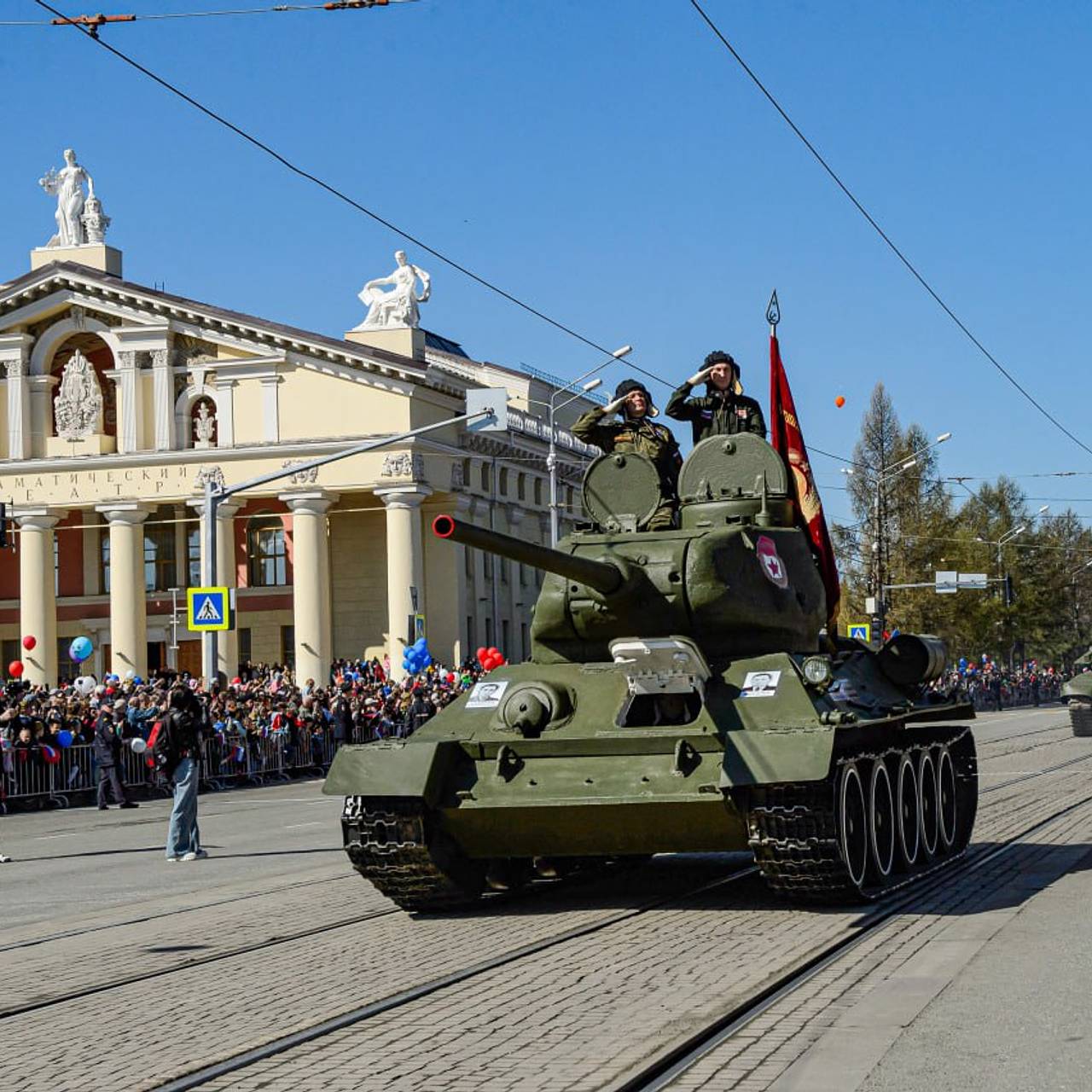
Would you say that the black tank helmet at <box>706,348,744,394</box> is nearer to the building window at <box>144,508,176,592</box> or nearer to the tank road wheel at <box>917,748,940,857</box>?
the tank road wheel at <box>917,748,940,857</box>

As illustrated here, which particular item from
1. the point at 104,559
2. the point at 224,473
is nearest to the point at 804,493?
the point at 224,473

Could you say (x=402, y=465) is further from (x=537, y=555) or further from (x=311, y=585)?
(x=537, y=555)

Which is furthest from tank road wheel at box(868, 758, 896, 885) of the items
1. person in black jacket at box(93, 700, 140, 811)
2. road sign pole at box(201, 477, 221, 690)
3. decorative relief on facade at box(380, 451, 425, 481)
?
decorative relief on facade at box(380, 451, 425, 481)

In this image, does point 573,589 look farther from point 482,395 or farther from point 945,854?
point 482,395

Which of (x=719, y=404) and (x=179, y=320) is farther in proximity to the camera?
(x=179, y=320)

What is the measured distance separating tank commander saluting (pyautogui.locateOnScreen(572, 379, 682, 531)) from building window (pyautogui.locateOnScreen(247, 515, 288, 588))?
52.1 meters

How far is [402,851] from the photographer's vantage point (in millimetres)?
12578

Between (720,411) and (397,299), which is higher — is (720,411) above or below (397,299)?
below

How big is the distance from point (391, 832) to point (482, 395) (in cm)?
1911

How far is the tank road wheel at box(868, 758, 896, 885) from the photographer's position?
1320 cm

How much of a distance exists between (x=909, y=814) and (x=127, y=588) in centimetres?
5135

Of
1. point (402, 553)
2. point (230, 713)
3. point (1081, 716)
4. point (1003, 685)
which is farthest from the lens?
point (1003, 685)

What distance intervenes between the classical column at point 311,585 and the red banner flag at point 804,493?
1805 inches

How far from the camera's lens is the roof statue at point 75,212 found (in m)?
63.7
